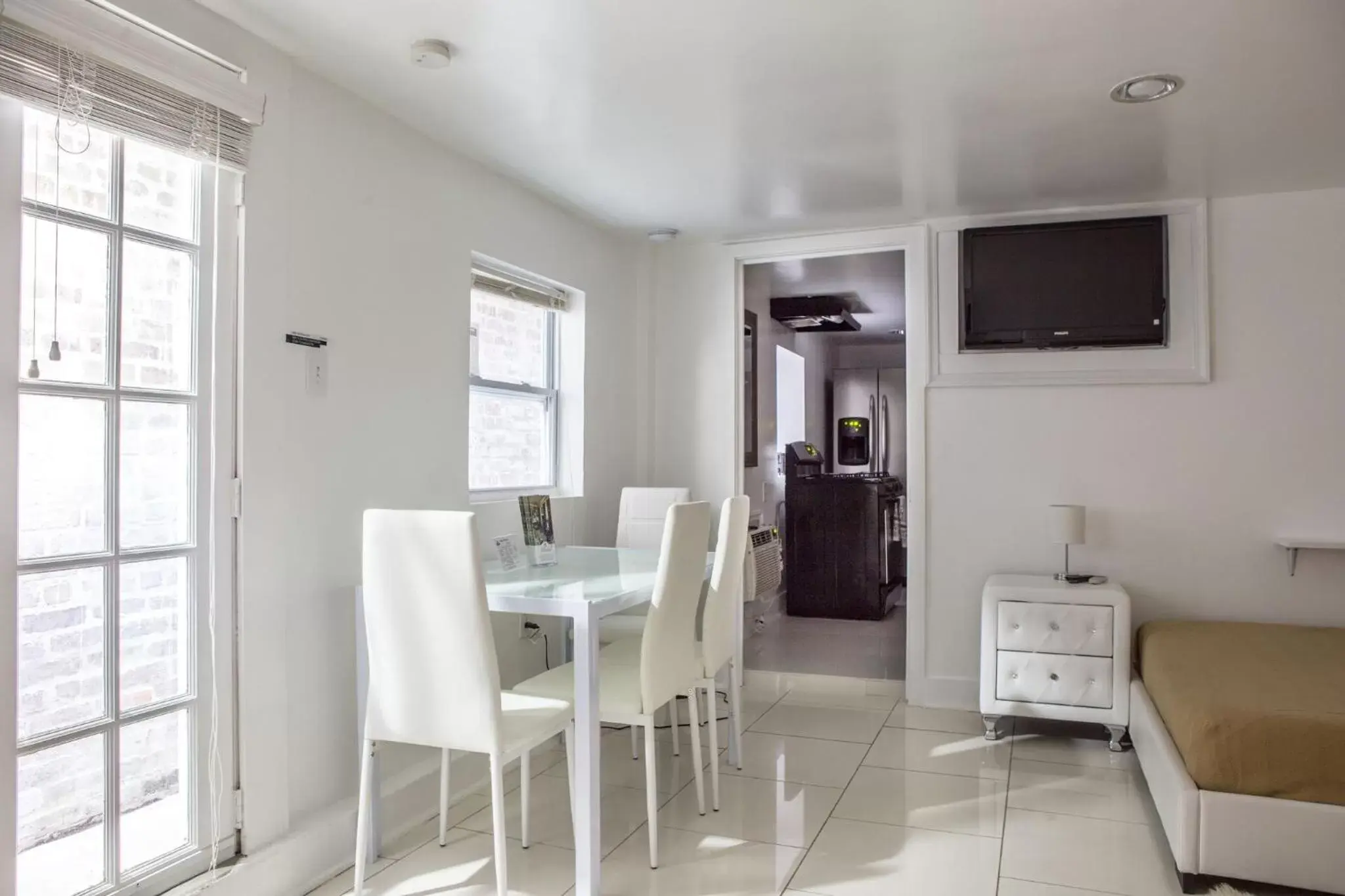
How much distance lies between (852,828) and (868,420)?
6.69 m

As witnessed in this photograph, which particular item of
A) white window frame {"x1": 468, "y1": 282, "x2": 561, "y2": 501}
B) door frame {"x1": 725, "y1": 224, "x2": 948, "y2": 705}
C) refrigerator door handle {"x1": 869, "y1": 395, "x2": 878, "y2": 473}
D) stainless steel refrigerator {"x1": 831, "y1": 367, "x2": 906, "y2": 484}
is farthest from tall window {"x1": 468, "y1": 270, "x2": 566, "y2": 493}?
refrigerator door handle {"x1": 869, "y1": 395, "x2": 878, "y2": 473}

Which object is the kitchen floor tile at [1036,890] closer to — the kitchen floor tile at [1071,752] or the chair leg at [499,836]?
the kitchen floor tile at [1071,752]

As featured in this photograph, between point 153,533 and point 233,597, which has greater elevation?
point 153,533

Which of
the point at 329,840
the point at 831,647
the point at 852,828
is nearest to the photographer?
the point at 329,840

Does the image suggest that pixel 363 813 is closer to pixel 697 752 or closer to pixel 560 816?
pixel 560 816

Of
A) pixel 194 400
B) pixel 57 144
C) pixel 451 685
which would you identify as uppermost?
Result: pixel 57 144

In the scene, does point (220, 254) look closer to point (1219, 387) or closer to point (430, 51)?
point (430, 51)

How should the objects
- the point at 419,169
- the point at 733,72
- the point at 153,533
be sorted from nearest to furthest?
1. the point at 153,533
2. the point at 733,72
3. the point at 419,169

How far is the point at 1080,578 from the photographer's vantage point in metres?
4.07

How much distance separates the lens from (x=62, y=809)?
206 centimetres

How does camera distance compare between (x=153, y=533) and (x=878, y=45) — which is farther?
(x=878, y=45)

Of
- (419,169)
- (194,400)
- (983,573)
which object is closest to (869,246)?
(983,573)

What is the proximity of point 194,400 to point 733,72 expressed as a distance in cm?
178

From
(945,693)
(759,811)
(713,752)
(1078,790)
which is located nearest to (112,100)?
(713,752)
